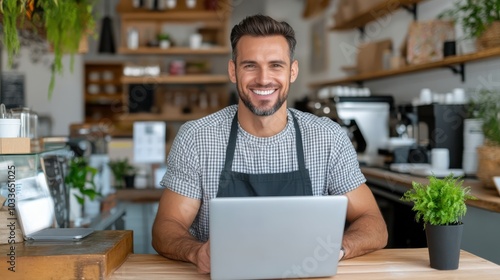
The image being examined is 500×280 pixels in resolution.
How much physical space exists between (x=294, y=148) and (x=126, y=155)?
2.97 metres

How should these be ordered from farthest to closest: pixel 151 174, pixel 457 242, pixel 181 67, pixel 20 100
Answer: pixel 20 100, pixel 181 67, pixel 151 174, pixel 457 242

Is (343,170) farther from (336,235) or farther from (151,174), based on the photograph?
(151,174)

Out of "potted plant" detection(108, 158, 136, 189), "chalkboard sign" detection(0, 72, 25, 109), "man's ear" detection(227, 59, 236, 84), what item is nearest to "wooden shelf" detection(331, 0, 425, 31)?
"potted plant" detection(108, 158, 136, 189)

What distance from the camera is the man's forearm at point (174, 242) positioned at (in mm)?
1902

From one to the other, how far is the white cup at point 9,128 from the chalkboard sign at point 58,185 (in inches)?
19.0

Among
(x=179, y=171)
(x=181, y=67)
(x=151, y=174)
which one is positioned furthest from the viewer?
(x=181, y=67)

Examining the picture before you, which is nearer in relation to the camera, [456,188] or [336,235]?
[336,235]

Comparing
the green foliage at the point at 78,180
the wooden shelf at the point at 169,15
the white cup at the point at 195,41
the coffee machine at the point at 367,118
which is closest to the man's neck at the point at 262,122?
the green foliage at the point at 78,180

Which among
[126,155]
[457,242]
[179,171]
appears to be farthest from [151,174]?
[457,242]

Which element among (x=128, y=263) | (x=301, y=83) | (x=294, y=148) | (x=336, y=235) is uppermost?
(x=301, y=83)

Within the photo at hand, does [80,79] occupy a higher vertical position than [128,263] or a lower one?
higher

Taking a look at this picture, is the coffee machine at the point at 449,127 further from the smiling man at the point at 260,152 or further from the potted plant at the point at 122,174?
the potted plant at the point at 122,174

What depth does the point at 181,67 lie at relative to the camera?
7.96m

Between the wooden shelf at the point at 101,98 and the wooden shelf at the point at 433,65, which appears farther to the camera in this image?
the wooden shelf at the point at 101,98
